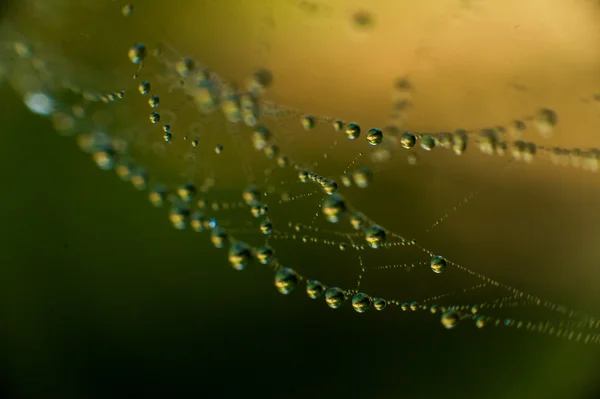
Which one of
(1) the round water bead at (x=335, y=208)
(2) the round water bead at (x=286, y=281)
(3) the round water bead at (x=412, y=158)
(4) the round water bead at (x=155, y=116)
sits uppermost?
(3) the round water bead at (x=412, y=158)

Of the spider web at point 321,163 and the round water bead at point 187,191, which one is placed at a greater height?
the spider web at point 321,163

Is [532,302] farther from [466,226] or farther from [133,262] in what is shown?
[133,262]

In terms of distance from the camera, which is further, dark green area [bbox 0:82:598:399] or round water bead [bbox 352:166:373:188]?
dark green area [bbox 0:82:598:399]

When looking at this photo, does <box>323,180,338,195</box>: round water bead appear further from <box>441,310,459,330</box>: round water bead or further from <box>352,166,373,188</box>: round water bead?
<box>441,310,459,330</box>: round water bead

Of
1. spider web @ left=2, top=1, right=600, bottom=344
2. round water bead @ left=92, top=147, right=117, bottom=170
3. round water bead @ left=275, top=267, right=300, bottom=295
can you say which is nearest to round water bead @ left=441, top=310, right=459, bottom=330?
spider web @ left=2, top=1, right=600, bottom=344

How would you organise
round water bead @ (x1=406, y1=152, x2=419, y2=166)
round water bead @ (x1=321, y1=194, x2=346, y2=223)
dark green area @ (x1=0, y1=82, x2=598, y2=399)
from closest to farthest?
round water bead @ (x1=321, y1=194, x2=346, y2=223), round water bead @ (x1=406, y1=152, x2=419, y2=166), dark green area @ (x1=0, y1=82, x2=598, y2=399)

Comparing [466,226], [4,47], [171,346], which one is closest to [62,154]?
[4,47]

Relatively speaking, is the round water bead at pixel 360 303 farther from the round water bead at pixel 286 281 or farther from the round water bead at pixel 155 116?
the round water bead at pixel 155 116

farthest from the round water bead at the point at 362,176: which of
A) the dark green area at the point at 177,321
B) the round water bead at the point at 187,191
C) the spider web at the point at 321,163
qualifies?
the dark green area at the point at 177,321

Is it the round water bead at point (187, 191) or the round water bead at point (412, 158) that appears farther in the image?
the round water bead at point (412, 158)

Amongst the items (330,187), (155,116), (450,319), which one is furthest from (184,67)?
(450,319)
